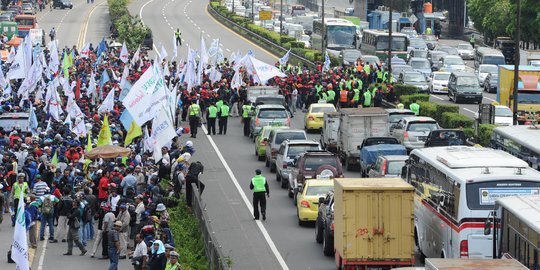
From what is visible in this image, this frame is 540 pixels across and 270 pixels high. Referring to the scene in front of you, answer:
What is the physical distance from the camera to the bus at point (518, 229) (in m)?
20.8

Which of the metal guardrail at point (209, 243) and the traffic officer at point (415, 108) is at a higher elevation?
the metal guardrail at point (209, 243)

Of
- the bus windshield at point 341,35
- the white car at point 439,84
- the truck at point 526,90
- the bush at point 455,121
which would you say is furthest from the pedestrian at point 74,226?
the bus windshield at point 341,35

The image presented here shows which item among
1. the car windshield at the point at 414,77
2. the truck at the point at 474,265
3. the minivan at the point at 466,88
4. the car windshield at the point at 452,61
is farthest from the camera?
the car windshield at the point at 452,61

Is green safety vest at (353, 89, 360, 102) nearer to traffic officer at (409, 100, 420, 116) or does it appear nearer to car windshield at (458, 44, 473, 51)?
traffic officer at (409, 100, 420, 116)

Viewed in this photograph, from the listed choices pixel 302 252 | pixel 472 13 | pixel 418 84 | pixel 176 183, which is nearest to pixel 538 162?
pixel 302 252

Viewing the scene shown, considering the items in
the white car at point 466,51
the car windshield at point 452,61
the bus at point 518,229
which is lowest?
the white car at point 466,51

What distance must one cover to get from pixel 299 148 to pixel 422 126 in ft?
17.8

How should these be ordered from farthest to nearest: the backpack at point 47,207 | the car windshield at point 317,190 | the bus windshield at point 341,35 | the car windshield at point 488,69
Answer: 1. the bus windshield at point 341,35
2. the car windshield at point 488,69
3. the car windshield at point 317,190
4. the backpack at point 47,207

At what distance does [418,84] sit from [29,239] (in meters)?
38.2

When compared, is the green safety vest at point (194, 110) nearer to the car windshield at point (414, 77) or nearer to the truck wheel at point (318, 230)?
the truck wheel at point (318, 230)

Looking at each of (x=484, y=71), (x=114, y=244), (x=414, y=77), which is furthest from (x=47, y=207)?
(x=484, y=71)

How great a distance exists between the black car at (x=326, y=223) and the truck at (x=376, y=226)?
95.4 inches

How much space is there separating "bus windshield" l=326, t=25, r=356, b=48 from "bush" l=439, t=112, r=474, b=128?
41.2 m

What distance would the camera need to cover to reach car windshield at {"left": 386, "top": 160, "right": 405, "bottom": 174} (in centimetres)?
Result: 3528
